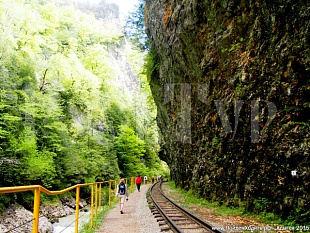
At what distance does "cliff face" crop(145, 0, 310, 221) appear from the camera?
23.1 ft

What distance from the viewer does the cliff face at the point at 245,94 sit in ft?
23.1

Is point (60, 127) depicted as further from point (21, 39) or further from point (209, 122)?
point (209, 122)

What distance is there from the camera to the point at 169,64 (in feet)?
61.8

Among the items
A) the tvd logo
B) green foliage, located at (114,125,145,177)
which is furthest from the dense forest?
the tvd logo

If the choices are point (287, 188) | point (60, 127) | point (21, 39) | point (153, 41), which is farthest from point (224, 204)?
point (21, 39)

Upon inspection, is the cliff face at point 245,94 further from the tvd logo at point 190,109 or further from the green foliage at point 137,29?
the green foliage at point 137,29

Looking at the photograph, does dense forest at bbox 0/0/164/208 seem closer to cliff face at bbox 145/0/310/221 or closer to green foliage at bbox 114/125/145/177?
green foliage at bbox 114/125/145/177

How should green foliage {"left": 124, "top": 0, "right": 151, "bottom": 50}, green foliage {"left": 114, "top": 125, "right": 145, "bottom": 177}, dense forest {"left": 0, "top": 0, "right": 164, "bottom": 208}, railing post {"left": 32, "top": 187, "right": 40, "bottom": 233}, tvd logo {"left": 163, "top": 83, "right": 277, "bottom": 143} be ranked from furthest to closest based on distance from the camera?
1. green foliage {"left": 114, "top": 125, "right": 145, "bottom": 177}
2. green foliage {"left": 124, "top": 0, "right": 151, "bottom": 50}
3. dense forest {"left": 0, "top": 0, "right": 164, "bottom": 208}
4. tvd logo {"left": 163, "top": 83, "right": 277, "bottom": 143}
5. railing post {"left": 32, "top": 187, "right": 40, "bottom": 233}

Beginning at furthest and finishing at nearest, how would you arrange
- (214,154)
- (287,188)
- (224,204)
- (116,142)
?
(116,142) < (214,154) < (224,204) < (287,188)

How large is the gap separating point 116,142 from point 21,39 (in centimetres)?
1536

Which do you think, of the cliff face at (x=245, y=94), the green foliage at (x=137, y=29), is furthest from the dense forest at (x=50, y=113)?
the cliff face at (x=245, y=94)

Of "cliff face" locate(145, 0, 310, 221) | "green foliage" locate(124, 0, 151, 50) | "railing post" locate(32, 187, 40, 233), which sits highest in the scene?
"green foliage" locate(124, 0, 151, 50)

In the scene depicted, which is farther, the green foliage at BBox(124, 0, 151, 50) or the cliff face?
the green foliage at BBox(124, 0, 151, 50)

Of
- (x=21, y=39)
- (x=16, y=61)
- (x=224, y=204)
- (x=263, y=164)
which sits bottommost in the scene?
(x=224, y=204)
